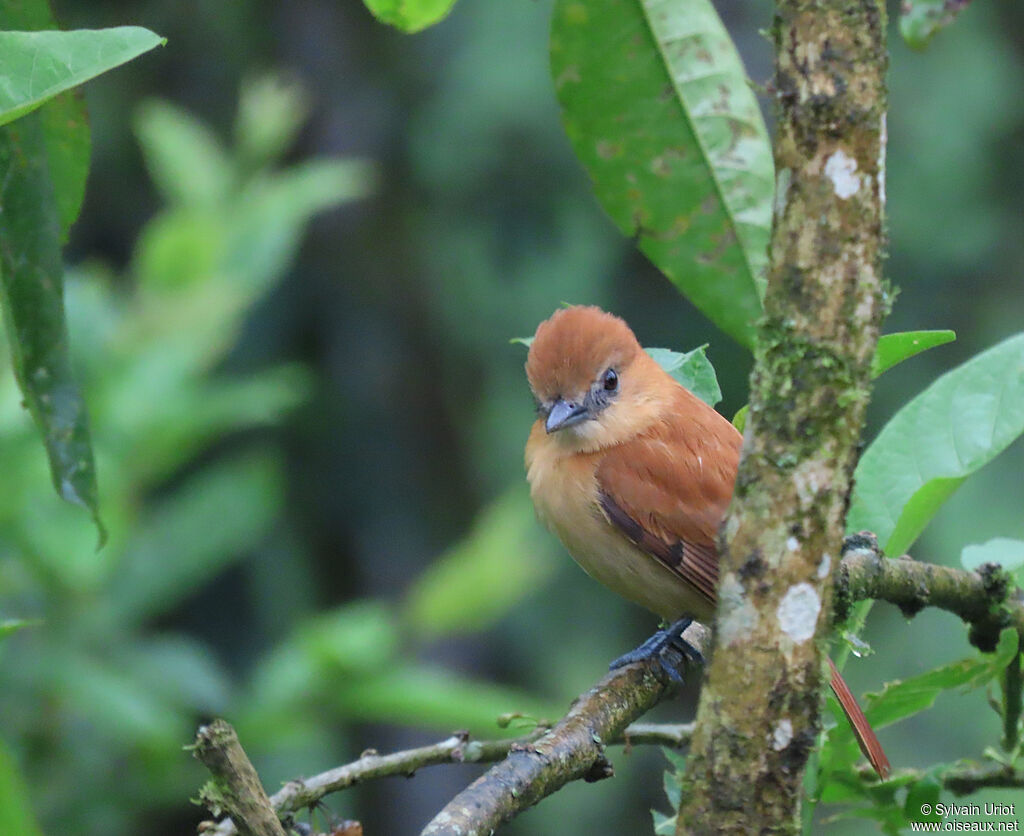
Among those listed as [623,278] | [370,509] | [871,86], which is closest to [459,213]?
[623,278]

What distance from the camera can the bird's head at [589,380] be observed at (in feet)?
10.6

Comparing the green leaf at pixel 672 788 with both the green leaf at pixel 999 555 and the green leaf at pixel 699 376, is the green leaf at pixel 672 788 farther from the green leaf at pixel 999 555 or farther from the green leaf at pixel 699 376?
the green leaf at pixel 699 376

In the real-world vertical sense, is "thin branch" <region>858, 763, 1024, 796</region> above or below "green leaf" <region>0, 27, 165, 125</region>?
below

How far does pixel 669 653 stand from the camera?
2289 mm

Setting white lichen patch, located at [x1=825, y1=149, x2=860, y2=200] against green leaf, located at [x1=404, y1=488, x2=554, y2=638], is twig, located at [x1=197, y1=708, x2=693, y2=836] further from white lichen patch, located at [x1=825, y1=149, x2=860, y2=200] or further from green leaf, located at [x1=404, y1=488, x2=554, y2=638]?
green leaf, located at [x1=404, y1=488, x2=554, y2=638]

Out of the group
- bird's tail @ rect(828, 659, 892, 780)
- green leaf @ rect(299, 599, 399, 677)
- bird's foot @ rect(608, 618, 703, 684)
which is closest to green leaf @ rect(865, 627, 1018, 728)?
bird's tail @ rect(828, 659, 892, 780)

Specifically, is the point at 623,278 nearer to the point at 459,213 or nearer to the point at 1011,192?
the point at 459,213

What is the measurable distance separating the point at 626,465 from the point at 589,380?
0.27 m

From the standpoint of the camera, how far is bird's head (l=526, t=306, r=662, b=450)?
3.23 metres

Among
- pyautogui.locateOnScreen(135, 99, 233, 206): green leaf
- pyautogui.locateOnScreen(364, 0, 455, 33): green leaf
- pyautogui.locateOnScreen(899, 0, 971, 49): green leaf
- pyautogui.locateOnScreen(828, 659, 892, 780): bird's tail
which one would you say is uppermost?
pyautogui.locateOnScreen(364, 0, 455, 33): green leaf

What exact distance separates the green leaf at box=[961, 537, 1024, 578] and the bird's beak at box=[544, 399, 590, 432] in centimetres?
127

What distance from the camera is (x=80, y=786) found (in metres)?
4.28

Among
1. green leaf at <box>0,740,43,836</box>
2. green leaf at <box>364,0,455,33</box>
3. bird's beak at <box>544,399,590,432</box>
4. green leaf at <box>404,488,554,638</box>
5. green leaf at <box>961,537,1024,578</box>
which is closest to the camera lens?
green leaf at <box>0,740,43,836</box>

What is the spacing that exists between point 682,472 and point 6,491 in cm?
237
